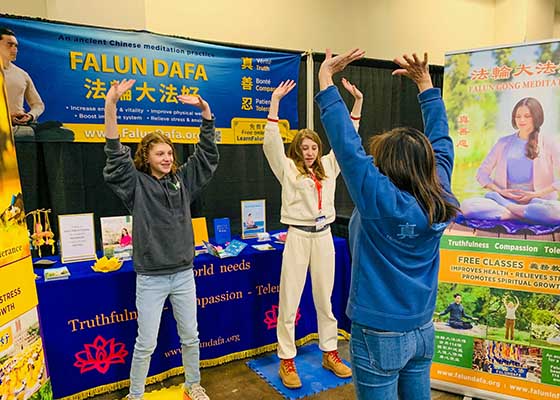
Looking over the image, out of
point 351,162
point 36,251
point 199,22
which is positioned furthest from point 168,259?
point 199,22

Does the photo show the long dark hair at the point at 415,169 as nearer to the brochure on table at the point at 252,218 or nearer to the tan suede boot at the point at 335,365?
the tan suede boot at the point at 335,365

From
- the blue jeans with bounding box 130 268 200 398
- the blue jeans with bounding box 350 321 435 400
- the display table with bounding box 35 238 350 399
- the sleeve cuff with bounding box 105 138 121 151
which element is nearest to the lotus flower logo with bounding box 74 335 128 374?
the display table with bounding box 35 238 350 399

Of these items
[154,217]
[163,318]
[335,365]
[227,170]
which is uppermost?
[227,170]

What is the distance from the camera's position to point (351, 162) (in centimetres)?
116

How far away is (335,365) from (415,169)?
69.6 inches

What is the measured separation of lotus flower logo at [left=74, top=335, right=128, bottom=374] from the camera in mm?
2350

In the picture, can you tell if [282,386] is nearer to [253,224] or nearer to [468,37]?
[253,224]

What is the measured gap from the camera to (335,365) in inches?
103

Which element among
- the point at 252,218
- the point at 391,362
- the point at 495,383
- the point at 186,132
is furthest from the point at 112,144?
the point at 495,383

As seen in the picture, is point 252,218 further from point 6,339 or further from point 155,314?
point 6,339

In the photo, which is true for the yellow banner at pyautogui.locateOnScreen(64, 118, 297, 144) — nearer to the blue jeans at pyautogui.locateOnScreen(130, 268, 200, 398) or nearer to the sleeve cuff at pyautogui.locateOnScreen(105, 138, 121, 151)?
the sleeve cuff at pyautogui.locateOnScreen(105, 138, 121, 151)

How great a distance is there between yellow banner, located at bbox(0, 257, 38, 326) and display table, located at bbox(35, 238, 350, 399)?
0.62m

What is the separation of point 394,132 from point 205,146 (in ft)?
4.16

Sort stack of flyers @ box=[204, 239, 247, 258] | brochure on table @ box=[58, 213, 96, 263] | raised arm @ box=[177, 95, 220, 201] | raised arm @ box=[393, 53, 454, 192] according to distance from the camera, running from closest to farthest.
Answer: raised arm @ box=[393, 53, 454, 192] < raised arm @ box=[177, 95, 220, 201] < brochure on table @ box=[58, 213, 96, 263] < stack of flyers @ box=[204, 239, 247, 258]
